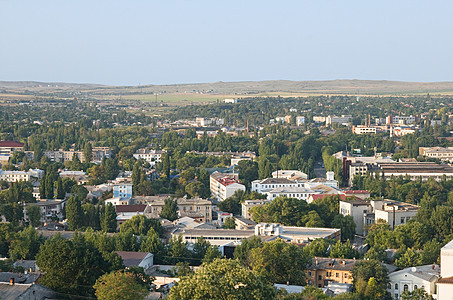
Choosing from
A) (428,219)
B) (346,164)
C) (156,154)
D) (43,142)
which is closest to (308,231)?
(428,219)

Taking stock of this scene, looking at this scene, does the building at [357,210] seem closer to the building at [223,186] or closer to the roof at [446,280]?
the building at [223,186]

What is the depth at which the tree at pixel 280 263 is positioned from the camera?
25.0 metres

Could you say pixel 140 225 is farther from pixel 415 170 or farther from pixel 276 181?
pixel 415 170

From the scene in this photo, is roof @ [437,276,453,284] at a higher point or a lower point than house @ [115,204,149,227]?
higher

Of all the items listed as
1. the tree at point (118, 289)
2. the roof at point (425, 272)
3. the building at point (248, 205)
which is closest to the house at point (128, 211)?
the building at point (248, 205)

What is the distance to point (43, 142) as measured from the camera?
70.1m

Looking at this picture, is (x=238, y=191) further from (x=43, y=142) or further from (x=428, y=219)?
(x=43, y=142)

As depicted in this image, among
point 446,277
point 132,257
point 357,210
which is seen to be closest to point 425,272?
point 446,277

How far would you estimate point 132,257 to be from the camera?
2695cm

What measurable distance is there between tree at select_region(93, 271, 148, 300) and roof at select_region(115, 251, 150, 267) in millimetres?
4798

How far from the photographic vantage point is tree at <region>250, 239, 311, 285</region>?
82.0ft

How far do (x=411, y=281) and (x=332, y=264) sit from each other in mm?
2617

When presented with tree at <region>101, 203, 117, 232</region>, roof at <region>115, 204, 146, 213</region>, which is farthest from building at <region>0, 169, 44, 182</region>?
tree at <region>101, 203, 117, 232</region>

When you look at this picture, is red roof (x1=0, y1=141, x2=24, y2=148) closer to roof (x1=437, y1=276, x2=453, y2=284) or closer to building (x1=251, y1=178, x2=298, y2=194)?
building (x1=251, y1=178, x2=298, y2=194)
